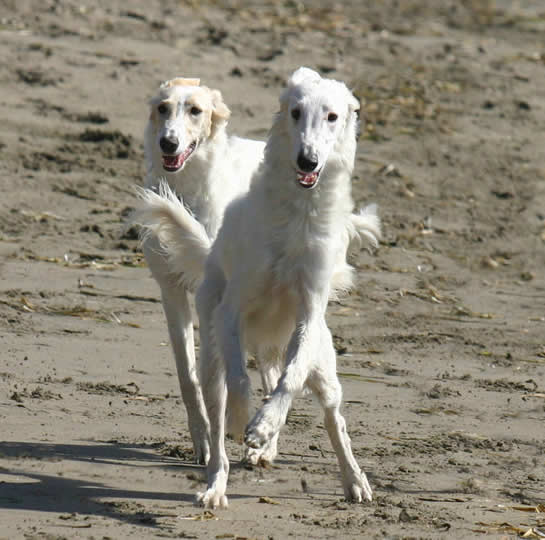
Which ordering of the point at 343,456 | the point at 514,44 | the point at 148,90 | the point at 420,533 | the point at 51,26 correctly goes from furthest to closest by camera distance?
1. the point at 514,44
2. the point at 51,26
3. the point at 148,90
4. the point at 343,456
5. the point at 420,533

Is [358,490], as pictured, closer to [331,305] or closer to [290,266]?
[290,266]

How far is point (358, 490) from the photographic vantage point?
564cm

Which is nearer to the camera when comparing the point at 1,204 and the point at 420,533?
the point at 420,533

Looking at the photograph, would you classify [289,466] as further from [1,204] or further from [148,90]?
[148,90]

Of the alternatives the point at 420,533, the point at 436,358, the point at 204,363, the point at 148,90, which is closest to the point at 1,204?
the point at 148,90

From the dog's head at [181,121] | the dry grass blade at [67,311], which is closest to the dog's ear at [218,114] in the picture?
the dog's head at [181,121]

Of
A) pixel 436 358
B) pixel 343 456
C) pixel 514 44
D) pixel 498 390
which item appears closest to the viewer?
pixel 343 456

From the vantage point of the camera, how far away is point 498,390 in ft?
24.5

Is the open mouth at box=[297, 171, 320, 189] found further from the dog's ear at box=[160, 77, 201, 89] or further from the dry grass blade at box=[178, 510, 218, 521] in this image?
the dog's ear at box=[160, 77, 201, 89]

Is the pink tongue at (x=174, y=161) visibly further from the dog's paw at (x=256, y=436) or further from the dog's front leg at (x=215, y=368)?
the dog's paw at (x=256, y=436)

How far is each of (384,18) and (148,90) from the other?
536cm

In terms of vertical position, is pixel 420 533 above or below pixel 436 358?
above

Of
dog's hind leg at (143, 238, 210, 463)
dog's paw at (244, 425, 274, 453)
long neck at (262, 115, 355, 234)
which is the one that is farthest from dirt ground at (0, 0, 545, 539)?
long neck at (262, 115, 355, 234)

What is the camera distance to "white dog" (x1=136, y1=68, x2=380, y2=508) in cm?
548
